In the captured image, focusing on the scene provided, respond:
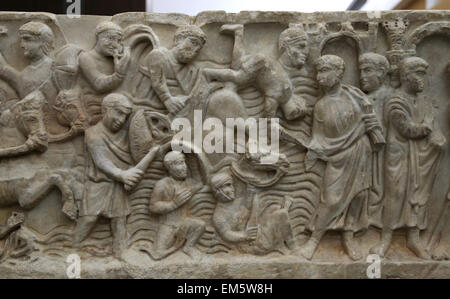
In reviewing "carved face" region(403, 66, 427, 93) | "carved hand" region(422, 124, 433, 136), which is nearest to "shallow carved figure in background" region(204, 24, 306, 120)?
"carved face" region(403, 66, 427, 93)

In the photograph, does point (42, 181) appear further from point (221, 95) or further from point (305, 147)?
point (305, 147)

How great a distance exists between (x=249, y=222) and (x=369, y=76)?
1605 millimetres

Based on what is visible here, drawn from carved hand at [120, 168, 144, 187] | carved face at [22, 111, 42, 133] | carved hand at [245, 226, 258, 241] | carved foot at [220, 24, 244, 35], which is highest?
carved foot at [220, 24, 244, 35]

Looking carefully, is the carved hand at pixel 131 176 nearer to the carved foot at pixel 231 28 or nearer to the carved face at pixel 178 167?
the carved face at pixel 178 167

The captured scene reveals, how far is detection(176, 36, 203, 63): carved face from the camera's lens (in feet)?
13.6

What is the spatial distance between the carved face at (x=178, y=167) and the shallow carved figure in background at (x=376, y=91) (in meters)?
1.63

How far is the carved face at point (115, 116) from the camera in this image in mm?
4078

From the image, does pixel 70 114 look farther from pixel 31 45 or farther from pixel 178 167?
pixel 178 167

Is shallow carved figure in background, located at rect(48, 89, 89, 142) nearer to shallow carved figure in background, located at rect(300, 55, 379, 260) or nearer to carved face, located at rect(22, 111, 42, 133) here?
carved face, located at rect(22, 111, 42, 133)

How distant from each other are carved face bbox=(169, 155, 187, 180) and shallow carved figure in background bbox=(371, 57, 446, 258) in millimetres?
1739

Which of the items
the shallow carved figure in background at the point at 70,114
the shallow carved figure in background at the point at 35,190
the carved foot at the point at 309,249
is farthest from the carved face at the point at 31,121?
the carved foot at the point at 309,249

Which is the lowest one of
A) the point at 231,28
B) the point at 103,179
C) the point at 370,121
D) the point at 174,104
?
the point at 103,179

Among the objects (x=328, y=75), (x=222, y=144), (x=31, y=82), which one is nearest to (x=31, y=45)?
(x=31, y=82)
